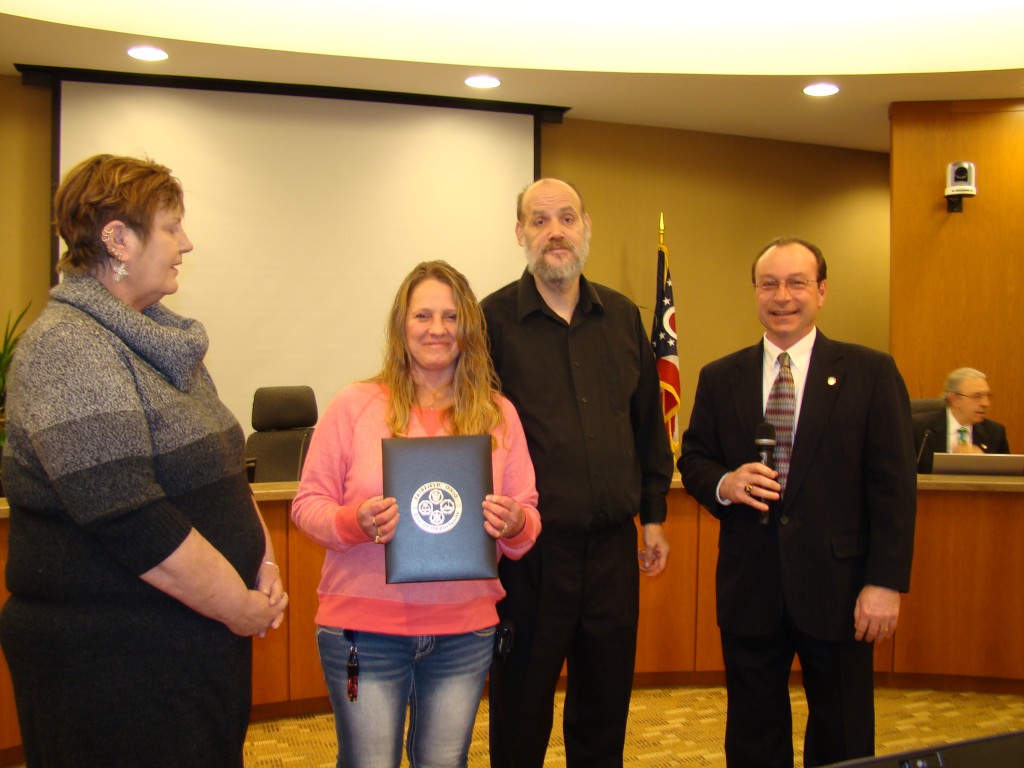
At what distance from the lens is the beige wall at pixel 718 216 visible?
720 centimetres

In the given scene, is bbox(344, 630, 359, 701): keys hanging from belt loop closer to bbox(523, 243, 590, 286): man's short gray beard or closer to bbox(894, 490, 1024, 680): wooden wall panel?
bbox(523, 243, 590, 286): man's short gray beard

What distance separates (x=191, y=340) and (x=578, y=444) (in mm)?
1086

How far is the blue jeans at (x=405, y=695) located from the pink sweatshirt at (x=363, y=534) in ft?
0.14

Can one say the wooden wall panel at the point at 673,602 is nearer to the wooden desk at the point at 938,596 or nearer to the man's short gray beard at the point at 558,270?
the wooden desk at the point at 938,596

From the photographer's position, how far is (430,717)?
203 cm

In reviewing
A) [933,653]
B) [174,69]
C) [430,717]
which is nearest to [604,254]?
[174,69]

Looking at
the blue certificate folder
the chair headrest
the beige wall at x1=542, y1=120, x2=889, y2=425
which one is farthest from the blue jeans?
the beige wall at x1=542, y1=120, x2=889, y2=425

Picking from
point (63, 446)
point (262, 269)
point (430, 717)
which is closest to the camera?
point (63, 446)

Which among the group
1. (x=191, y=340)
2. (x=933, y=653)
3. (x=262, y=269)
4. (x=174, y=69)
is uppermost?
(x=174, y=69)

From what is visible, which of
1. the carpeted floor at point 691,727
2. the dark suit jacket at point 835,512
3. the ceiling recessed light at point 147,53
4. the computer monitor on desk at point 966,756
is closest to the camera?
the computer monitor on desk at point 966,756

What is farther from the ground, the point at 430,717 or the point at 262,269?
the point at 262,269

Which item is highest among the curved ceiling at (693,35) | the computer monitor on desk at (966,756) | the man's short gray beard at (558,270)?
the curved ceiling at (693,35)

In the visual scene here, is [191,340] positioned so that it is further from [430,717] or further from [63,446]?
[430,717]

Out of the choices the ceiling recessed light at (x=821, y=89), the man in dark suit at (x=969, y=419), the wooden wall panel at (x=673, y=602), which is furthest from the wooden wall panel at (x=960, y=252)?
the wooden wall panel at (x=673, y=602)
